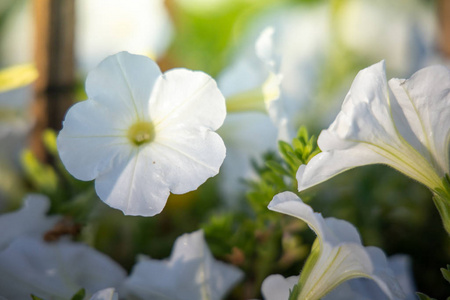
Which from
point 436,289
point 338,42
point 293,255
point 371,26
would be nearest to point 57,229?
point 293,255

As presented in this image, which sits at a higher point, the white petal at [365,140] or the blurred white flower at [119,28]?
the white petal at [365,140]

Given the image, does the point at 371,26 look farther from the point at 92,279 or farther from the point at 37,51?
the point at 92,279

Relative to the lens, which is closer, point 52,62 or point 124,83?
point 124,83

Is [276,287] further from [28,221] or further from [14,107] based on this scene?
[14,107]

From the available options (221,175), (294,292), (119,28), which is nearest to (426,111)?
(294,292)

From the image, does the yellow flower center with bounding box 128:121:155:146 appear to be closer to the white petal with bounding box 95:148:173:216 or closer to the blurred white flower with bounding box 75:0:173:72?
the white petal with bounding box 95:148:173:216

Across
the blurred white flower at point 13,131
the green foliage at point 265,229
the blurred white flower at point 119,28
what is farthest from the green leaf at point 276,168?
the blurred white flower at point 119,28

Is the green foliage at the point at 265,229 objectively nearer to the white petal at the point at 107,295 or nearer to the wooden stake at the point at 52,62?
the white petal at the point at 107,295
